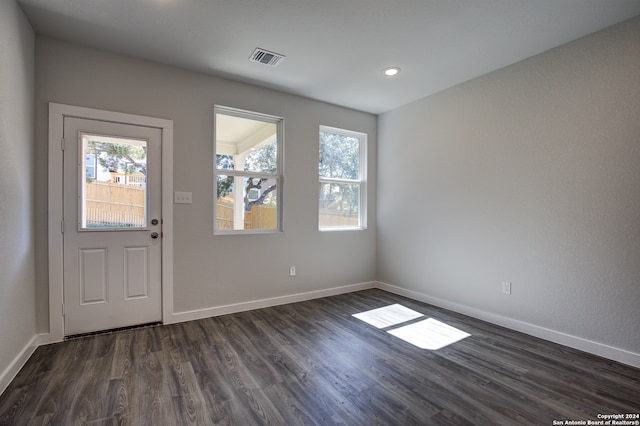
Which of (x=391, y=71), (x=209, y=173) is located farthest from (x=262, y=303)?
(x=391, y=71)

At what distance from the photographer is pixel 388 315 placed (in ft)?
11.1

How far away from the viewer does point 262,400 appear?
6.13 feet

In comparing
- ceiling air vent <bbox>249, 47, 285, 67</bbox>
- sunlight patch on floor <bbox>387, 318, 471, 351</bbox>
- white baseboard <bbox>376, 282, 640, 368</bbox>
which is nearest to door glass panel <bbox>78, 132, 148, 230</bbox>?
ceiling air vent <bbox>249, 47, 285, 67</bbox>

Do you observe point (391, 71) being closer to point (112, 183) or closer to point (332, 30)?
point (332, 30)

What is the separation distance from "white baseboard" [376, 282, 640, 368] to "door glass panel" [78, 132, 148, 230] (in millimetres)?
3464

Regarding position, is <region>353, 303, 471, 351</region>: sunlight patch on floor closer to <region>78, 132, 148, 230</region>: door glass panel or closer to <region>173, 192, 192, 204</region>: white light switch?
<region>173, 192, 192, 204</region>: white light switch

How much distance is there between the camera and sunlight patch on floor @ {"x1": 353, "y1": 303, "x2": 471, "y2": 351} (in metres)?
2.72

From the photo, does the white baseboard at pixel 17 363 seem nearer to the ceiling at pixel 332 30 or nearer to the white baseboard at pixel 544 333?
the ceiling at pixel 332 30

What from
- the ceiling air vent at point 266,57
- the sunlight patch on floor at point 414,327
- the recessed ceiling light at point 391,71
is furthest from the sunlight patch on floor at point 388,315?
the ceiling air vent at point 266,57

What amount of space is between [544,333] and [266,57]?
367 centimetres

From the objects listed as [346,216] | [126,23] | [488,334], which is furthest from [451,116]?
[126,23]

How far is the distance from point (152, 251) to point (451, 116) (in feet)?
12.0

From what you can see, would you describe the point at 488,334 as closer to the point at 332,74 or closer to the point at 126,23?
the point at 332,74

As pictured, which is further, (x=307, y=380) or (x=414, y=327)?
(x=414, y=327)
